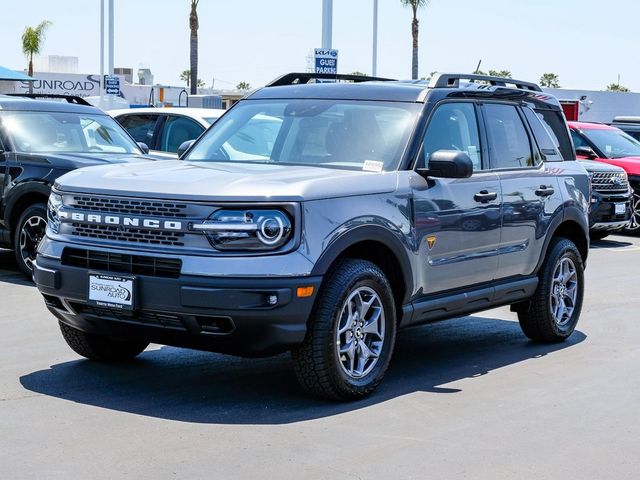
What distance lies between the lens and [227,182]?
6172 millimetres

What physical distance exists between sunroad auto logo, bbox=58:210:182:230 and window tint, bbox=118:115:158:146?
8780mm

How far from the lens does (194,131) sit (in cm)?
1468

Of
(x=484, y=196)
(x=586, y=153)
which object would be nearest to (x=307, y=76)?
(x=484, y=196)

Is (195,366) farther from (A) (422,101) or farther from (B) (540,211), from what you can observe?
(B) (540,211)

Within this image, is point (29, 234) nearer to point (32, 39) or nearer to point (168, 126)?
point (168, 126)

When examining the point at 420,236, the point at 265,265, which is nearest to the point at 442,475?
the point at 265,265

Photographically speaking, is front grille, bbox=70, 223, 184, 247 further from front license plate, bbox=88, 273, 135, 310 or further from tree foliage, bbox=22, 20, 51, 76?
tree foliage, bbox=22, 20, 51, 76

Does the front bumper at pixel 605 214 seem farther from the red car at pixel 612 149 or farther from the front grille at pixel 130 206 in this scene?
the front grille at pixel 130 206

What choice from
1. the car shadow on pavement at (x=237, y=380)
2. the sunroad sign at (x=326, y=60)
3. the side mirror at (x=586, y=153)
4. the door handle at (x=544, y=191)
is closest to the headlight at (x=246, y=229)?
the car shadow on pavement at (x=237, y=380)

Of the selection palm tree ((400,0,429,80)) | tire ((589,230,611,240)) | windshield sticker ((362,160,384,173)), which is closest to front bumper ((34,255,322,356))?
windshield sticker ((362,160,384,173))

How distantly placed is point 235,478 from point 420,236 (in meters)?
2.39

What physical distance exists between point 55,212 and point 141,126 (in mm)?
8983

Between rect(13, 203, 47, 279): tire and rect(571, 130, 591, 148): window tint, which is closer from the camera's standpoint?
rect(13, 203, 47, 279): tire

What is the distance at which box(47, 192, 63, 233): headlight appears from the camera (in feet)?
21.7
